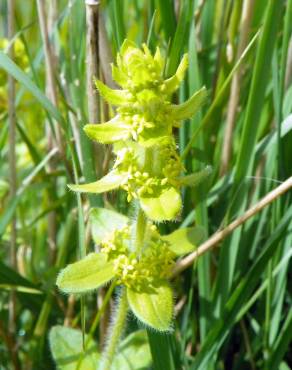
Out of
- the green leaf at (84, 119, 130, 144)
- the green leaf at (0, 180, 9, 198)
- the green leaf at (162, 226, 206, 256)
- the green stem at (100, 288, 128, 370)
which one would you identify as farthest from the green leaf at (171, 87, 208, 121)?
the green leaf at (0, 180, 9, 198)

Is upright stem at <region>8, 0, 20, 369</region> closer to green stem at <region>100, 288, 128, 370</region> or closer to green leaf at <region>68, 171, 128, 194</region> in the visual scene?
green stem at <region>100, 288, 128, 370</region>

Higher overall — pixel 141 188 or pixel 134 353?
pixel 141 188

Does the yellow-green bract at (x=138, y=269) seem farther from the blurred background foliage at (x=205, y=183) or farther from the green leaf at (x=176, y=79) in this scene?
the green leaf at (x=176, y=79)

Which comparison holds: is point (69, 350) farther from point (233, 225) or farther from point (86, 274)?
point (233, 225)

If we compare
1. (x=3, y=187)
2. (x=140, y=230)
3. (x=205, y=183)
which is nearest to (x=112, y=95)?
(x=140, y=230)

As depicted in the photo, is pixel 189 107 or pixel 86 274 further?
pixel 86 274

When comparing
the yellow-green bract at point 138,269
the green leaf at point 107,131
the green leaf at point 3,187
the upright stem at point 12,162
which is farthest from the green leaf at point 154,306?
the green leaf at point 3,187
